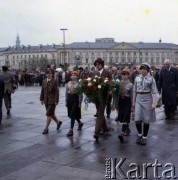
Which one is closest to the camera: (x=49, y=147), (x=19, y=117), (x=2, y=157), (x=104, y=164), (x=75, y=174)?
(x=75, y=174)

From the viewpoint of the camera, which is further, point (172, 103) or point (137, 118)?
point (172, 103)

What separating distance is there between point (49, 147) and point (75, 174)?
1897 mm

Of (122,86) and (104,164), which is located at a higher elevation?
(122,86)

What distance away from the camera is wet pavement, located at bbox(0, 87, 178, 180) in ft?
19.0

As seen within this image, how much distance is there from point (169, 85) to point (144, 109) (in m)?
3.87

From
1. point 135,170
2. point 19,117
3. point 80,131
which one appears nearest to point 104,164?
point 135,170

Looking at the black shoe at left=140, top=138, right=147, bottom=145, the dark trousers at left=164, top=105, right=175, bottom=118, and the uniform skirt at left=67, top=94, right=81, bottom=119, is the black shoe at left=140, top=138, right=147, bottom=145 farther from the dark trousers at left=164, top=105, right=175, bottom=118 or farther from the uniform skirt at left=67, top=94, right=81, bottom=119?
the dark trousers at left=164, top=105, right=175, bottom=118

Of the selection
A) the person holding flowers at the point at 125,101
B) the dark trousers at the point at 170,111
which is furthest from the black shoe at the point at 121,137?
the dark trousers at the point at 170,111

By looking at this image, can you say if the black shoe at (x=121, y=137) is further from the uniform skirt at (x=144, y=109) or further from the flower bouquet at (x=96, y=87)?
the flower bouquet at (x=96, y=87)

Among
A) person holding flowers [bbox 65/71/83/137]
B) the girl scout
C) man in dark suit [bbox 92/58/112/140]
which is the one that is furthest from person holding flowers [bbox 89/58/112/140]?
person holding flowers [bbox 65/71/83/137]

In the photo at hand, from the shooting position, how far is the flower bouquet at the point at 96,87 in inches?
308

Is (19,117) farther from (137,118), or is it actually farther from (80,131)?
(137,118)

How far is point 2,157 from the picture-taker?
22.4 ft

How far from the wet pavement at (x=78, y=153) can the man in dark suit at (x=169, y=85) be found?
114 centimetres
